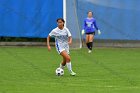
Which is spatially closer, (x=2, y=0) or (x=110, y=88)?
(x=110, y=88)

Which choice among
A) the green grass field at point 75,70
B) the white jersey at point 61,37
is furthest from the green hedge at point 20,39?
the white jersey at point 61,37

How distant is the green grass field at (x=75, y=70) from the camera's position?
12.6 metres

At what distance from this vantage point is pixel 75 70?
55.0ft

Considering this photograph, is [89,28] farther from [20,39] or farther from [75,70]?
[75,70]

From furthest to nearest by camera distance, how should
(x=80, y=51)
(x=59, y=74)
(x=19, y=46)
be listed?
(x=19, y=46)
(x=80, y=51)
(x=59, y=74)

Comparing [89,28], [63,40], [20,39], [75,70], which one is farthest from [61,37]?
[20,39]

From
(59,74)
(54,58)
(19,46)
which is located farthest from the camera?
(19,46)

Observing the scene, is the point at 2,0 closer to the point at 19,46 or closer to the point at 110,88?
the point at 19,46

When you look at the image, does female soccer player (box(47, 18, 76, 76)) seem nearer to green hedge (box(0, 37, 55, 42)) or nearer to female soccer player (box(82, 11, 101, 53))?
female soccer player (box(82, 11, 101, 53))

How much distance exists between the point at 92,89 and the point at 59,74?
→ 2913mm

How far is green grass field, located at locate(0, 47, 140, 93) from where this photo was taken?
12602 mm

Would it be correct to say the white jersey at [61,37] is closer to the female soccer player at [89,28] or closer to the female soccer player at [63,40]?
the female soccer player at [63,40]

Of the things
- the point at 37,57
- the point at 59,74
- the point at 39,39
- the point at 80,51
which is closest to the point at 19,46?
the point at 39,39

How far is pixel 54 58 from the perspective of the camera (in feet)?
68.6
